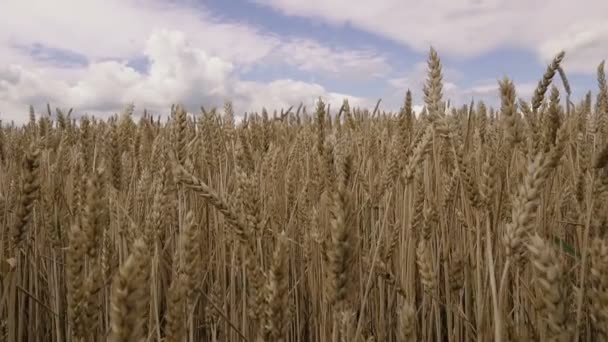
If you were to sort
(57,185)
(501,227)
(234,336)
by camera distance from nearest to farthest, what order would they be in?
1. (234,336)
2. (501,227)
3. (57,185)

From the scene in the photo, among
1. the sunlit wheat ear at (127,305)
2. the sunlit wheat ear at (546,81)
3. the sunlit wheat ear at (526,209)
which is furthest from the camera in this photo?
the sunlit wheat ear at (546,81)

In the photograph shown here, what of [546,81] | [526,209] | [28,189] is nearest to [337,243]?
[526,209]

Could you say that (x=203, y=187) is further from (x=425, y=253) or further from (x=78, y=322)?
(x=425, y=253)

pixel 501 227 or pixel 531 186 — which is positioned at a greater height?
pixel 531 186

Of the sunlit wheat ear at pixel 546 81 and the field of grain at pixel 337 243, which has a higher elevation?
the sunlit wheat ear at pixel 546 81

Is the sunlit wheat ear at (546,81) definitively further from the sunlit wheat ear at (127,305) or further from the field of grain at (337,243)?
the sunlit wheat ear at (127,305)

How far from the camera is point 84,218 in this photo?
837mm

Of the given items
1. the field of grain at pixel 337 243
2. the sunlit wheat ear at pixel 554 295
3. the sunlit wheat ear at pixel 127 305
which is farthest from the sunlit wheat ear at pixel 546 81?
the sunlit wheat ear at pixel 127 305

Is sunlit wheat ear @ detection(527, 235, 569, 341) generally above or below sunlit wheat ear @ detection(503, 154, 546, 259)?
below

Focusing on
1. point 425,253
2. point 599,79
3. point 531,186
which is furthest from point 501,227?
point 599,79

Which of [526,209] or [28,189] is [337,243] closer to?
[526,209]

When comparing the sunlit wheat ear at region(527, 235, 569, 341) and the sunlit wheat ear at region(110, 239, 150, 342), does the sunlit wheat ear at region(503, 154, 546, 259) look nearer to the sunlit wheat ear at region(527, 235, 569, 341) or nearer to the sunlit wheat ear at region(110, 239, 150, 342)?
the sunlit wheat ear at region(527, 235, 569, 341)

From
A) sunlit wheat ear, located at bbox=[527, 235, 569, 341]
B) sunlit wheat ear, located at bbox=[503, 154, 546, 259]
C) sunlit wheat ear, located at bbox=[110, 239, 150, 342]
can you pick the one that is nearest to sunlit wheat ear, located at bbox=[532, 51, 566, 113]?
sunlit wheat ear, located at bbox=[503, 154, 546, 259]

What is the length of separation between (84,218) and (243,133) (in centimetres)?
115
